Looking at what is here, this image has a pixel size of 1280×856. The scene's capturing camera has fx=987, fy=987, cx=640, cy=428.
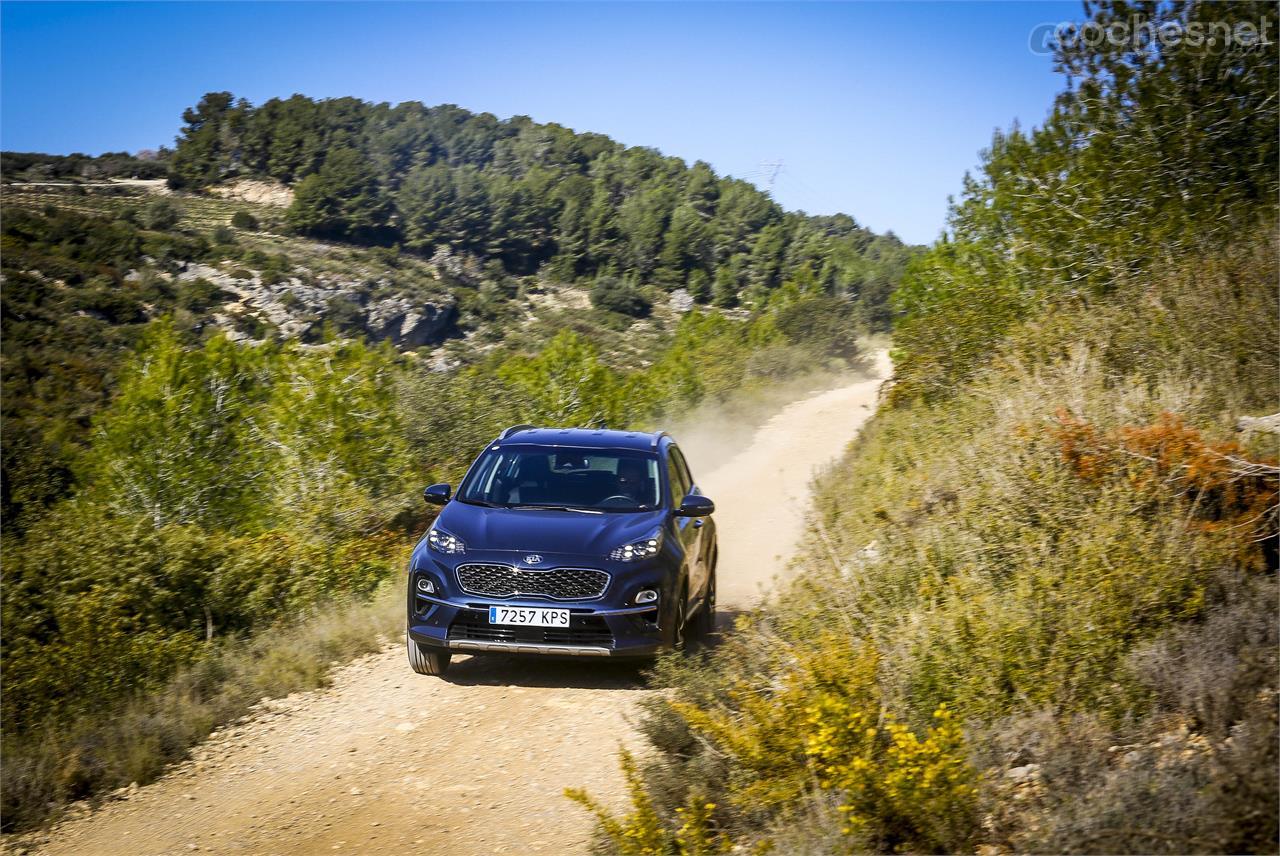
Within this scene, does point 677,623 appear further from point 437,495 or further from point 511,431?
point 511,431

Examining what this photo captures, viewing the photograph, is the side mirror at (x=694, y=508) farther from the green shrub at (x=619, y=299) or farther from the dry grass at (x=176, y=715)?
the green shrub at (x=619, y=299)

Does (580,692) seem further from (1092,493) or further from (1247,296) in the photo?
(1247,296)

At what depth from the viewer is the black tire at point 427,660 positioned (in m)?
7.47

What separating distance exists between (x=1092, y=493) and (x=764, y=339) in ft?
125

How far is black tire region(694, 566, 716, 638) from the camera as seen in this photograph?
8.82 m

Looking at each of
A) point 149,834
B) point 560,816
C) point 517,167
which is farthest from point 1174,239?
point 517,167

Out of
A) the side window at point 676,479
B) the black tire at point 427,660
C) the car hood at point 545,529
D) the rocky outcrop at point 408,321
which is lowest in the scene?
the black tire at point 427,660

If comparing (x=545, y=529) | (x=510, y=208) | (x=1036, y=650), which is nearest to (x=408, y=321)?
(x=510, y=208)

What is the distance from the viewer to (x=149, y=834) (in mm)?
5309

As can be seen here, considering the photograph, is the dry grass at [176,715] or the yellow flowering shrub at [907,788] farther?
the dry grass at [176,715]

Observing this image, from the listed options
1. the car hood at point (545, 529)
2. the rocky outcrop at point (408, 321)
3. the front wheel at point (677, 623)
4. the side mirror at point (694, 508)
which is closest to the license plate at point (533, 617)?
the car hood at point (545, 529)

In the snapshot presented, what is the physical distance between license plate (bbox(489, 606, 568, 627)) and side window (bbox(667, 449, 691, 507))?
1614 mm

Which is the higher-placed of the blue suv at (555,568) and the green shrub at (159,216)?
the green shrub at (159,216)

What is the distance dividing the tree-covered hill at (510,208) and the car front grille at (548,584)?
7028cm
